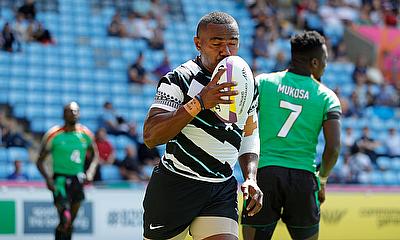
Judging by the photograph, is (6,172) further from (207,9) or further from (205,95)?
(205,95)

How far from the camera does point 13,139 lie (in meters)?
16.5

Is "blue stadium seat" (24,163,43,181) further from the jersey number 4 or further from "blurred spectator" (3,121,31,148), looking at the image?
the jersey number 4

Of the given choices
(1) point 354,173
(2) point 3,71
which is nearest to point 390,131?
(1) point 354,173

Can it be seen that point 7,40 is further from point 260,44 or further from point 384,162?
point 384,162

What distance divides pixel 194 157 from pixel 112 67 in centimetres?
1530

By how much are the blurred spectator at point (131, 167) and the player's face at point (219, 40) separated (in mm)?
11247

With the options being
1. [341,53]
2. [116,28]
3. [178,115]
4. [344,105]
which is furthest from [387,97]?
[178,115]

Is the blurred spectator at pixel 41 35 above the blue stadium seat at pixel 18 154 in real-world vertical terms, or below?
above

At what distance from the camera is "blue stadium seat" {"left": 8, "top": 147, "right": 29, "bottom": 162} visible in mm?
16172

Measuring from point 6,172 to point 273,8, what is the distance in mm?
11341

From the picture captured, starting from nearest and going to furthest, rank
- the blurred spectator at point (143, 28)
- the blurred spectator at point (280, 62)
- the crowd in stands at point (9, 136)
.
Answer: the crowd in stands at point (9, 136), the blurred spectator at point (143, 28), the blurred spectator at point (280, 62)

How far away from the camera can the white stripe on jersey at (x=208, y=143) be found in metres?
5.06

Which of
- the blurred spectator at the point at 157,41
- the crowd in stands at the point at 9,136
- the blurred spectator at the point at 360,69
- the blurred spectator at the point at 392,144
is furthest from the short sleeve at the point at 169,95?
the blurred spectator at the point at 360,69

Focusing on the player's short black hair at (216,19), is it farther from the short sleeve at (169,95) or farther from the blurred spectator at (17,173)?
the blurred spectator at (17,173)
